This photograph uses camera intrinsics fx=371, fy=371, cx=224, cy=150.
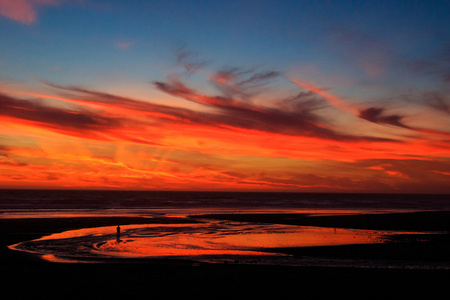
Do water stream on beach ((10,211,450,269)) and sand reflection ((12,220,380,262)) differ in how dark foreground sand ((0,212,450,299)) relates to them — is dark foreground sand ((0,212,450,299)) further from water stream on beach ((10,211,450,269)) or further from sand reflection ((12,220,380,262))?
sand reflection ((12,220,380,262))

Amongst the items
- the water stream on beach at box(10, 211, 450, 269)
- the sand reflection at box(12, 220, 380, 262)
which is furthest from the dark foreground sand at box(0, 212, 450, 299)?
the sand reflection at box(12, 220, 380, 262)

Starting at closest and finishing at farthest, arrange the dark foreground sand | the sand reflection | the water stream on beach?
the dark foreground sand
the water stream on beach
the sand reflection

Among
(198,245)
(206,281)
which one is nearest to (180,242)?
(198,245)

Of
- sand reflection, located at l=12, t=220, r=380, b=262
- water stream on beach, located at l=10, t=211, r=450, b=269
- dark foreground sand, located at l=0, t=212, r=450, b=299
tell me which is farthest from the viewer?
sand reflection, located at l=12, t=220, r=380, b=262

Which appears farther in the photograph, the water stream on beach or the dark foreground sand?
the water stream on beach

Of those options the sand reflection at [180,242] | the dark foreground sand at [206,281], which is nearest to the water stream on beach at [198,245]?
the sand reflection at [180,242]

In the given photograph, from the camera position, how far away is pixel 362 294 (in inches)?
589

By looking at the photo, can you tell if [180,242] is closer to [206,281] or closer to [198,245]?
[198,245]

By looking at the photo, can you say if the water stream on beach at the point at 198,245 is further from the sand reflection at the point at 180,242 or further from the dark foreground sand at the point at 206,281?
the dark foreground sand at the point at 206,281

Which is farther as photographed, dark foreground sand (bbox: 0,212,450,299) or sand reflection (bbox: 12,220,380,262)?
sand reflection (bbox: 12,220,380,262)

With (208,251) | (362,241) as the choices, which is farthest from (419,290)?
(362,241)

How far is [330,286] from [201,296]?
5654 millimetres

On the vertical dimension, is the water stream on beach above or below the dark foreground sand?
below

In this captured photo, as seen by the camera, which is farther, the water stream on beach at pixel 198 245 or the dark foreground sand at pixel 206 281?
the water stream on beach at pixel 198 245
